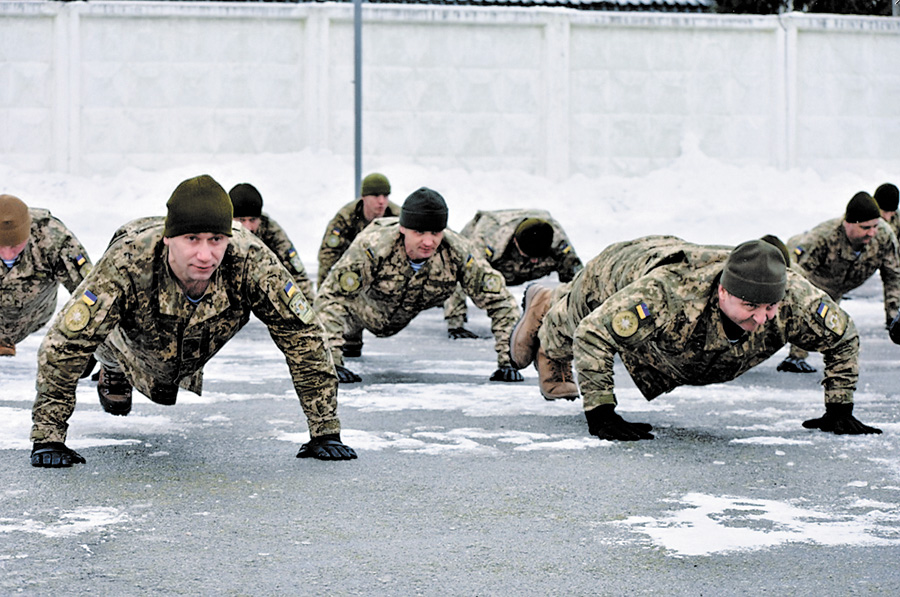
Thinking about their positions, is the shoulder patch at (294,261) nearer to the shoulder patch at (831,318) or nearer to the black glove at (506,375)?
the black glove at (506,375)

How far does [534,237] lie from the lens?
1173 cm

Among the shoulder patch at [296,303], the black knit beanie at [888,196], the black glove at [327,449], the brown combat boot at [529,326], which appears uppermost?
the black knit beanie at [888,196]

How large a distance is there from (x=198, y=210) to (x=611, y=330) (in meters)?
2.07

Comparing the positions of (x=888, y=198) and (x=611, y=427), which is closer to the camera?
(x=611, y=427)

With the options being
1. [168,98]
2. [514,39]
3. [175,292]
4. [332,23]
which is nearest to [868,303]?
[514,39]

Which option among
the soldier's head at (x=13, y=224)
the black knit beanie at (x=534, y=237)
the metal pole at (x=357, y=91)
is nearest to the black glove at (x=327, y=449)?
the soldier's head at (x=13, y=224)

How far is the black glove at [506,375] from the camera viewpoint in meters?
8.80

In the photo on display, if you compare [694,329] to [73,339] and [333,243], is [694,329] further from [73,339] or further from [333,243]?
[333,243]

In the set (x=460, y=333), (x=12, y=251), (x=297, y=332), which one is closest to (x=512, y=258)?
(x=460, y=333)

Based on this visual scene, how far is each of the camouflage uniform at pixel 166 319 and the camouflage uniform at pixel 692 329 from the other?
4.40 ft

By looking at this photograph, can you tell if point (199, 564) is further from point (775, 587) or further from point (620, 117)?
point (620, 117)

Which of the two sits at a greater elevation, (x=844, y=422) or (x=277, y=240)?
(x=277, y=240)

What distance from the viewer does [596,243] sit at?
18359 millimetres

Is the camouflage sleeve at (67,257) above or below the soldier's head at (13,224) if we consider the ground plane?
below
